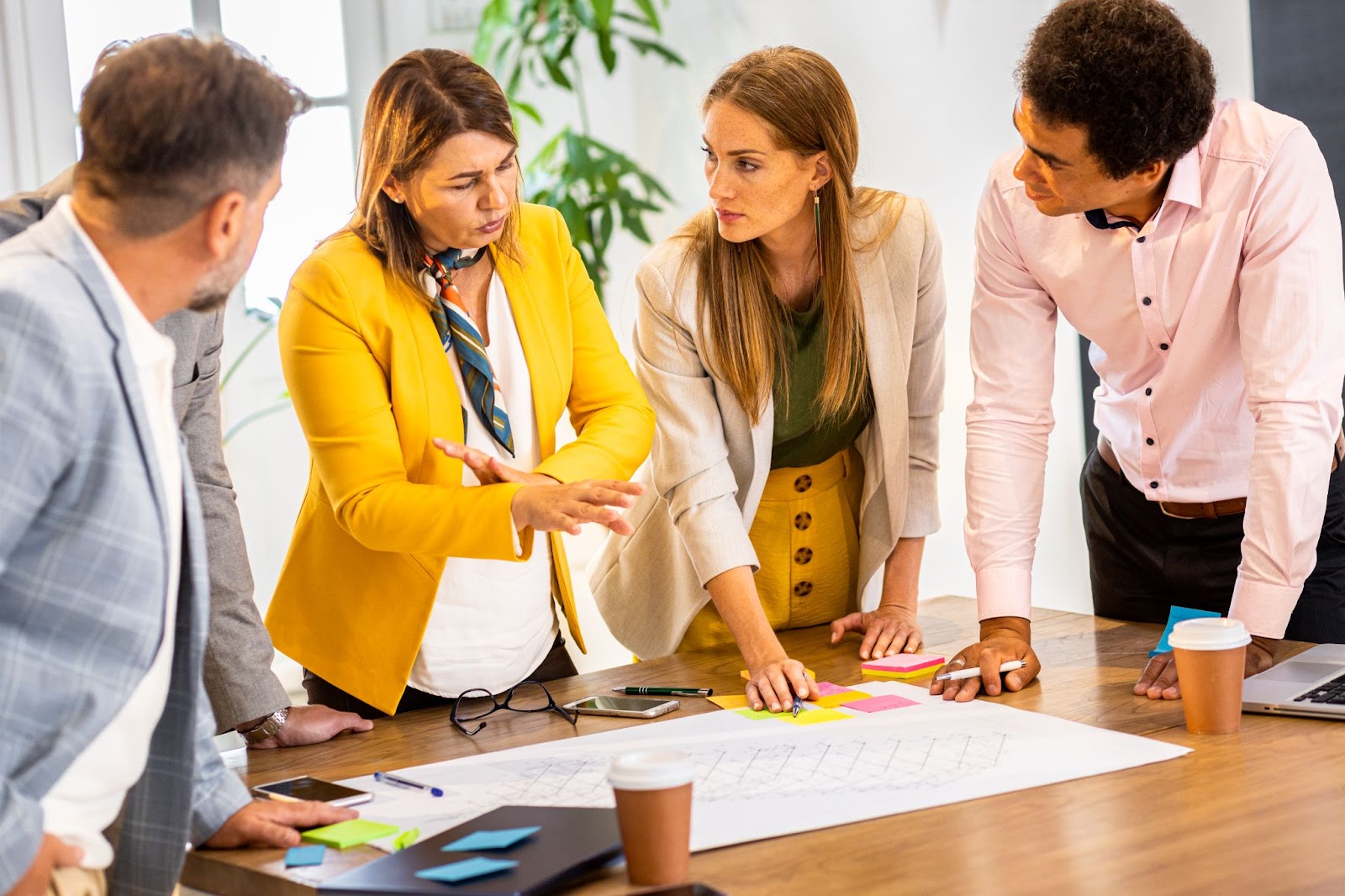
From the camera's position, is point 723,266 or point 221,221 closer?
point 221,221

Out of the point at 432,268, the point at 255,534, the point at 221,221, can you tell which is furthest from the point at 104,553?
the point at 255,534

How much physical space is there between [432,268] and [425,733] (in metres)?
0.65

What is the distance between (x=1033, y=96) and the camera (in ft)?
5.90

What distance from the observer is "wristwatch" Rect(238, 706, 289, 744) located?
1782 mm

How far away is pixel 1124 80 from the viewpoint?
5.68 ft

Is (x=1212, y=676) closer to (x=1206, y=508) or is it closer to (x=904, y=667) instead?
(x=904, y=667)

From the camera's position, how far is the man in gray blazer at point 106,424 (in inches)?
41.5

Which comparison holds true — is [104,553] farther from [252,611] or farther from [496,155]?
[496,155]

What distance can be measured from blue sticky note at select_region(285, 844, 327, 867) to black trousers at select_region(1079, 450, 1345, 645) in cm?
137

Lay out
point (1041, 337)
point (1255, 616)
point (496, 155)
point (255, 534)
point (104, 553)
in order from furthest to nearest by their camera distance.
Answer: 1. point (255, 534)
2. point (1041, 337)
3. point (496, 155)
4. point (1255, 616)
5. point (104, 553)

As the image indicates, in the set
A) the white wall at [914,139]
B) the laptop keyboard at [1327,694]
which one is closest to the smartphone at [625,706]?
the laptop keyboard at [1327,694]

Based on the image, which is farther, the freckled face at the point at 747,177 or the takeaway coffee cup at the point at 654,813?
the freckled face at the point at 747,177

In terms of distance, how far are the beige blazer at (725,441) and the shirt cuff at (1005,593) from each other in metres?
0.27

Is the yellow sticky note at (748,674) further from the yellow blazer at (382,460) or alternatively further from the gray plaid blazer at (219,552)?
the gray plaid blazer at (219,552)
